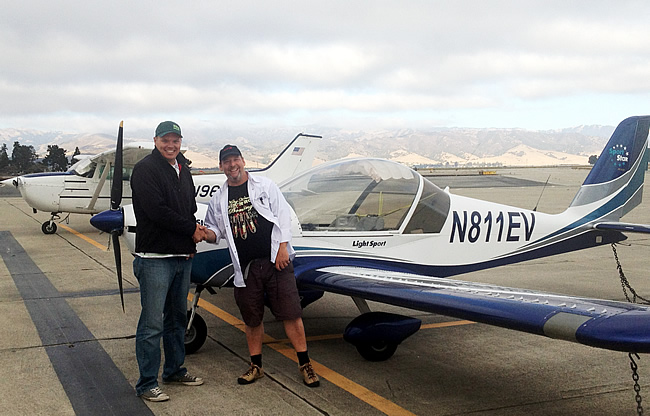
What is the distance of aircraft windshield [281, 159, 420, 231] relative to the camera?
5.46m

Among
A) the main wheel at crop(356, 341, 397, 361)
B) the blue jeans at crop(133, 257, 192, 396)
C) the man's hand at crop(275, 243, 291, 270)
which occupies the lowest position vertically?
the main wheel at crop(356, 341, 397, 361)

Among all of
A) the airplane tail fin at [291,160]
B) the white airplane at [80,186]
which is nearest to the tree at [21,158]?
the white airplane at [80,186]

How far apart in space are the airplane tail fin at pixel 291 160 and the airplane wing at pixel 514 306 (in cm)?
1261

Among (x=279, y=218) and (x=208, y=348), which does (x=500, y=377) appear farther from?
(x=208, y=348)

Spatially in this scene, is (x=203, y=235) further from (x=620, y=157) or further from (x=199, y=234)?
(x=620, y=157)

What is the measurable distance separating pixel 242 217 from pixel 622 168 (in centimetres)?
595

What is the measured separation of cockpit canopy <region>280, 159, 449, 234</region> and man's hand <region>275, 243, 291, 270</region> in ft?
3.61

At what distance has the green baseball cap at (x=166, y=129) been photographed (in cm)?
401

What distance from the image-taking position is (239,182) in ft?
14.0

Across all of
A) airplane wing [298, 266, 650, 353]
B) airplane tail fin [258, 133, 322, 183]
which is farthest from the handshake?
airplane tail fin [258, 133, 322, 183]

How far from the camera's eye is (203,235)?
4121mm

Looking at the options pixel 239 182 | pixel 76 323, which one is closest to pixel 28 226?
pixel 76 323

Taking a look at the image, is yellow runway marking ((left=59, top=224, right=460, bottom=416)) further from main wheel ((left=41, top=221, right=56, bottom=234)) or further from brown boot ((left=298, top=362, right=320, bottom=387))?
main wheel ((left=41, top=221, right=56, bottom=234))

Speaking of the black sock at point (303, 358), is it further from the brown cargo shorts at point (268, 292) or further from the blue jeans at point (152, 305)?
the blue jeans at point (152, 305)
